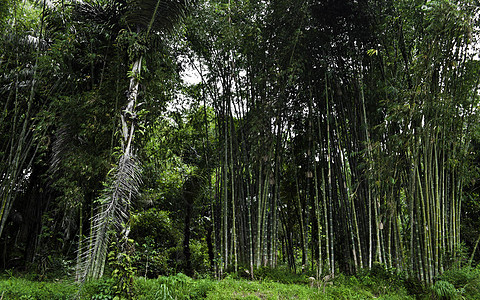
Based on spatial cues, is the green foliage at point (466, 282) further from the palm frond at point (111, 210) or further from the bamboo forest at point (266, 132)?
the palm frond at point (111, 210)

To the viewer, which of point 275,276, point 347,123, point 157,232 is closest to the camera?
point 275,276

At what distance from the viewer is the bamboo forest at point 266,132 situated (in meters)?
2.81

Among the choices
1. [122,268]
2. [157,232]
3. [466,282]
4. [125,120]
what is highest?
[125,120]

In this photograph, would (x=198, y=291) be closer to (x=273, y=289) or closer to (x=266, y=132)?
(x=273, y=289)

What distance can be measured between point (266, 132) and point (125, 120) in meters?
1.98

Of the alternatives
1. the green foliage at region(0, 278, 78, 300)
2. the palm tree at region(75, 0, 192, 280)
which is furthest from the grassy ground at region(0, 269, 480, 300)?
the palm tree at region(75, 0, 192, 280)

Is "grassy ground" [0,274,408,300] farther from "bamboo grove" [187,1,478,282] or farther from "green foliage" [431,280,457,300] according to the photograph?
"bamboo grove" [187,1,478,282]

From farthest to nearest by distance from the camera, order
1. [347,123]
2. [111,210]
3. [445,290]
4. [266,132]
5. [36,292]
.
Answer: [347,123] < [266,132] < [36,292] < [445,290] < [111,210]

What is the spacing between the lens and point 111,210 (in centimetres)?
222

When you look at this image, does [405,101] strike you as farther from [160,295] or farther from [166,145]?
[166,145]

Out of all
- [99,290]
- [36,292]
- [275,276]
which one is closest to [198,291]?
[99,290]

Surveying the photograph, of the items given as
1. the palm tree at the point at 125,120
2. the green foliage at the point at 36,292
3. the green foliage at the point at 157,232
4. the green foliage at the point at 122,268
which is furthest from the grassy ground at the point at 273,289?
the green foliage at the point at 157,232

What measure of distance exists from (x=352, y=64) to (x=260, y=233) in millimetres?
2576

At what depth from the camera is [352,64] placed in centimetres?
391
